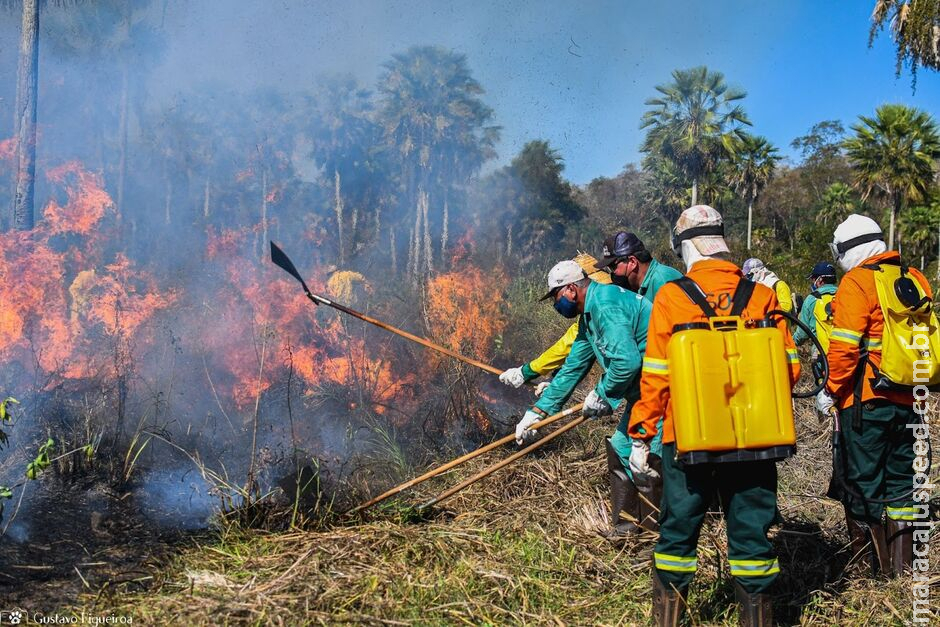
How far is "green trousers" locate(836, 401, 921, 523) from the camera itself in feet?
11.7

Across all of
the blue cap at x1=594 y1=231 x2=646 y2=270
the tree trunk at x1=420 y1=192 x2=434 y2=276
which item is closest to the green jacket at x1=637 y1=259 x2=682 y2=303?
the blue cap at x1=594 y1=231 x2=646 y2=270

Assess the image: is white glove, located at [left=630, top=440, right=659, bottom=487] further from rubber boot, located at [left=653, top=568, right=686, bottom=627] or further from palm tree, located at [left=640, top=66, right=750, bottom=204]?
palm tree, located at [left=640, top=66, right=750, bottom=204]

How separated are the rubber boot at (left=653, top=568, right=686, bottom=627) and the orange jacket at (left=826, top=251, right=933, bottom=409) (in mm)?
1512

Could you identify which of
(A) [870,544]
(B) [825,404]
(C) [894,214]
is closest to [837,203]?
(C) [894,214]

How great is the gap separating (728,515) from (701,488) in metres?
0.17

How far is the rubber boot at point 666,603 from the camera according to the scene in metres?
2.85

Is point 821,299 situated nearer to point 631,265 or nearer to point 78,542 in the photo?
point 631,265

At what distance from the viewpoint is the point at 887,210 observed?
35.1m

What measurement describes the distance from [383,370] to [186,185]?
374 inches

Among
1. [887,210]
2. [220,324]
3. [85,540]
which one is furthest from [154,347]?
[887,210]

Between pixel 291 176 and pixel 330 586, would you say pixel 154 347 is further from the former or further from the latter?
pixel 291 176

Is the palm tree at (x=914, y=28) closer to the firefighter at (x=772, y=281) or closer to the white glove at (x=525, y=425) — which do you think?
the firefighter at (x=772, y=281)

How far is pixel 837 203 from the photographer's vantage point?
37.3m

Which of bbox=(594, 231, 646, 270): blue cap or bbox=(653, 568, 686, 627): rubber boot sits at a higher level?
bbox=(594, 231, 646, 270): blue cap
